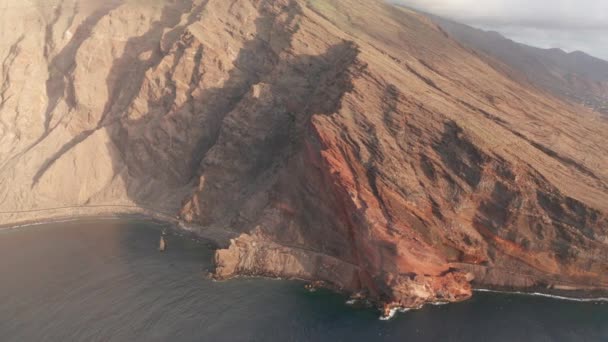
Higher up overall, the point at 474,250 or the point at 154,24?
the point at 154,24

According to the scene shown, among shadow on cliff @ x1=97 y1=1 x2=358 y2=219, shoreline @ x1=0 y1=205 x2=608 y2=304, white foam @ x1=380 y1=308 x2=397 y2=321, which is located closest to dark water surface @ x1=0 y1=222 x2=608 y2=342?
white foam @ x1=380 y1=308 x2=397 y2=321

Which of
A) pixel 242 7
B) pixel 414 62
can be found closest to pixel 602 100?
pixel 414 62

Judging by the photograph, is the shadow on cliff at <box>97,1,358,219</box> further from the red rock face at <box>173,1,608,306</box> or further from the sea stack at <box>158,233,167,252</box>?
the sea stack at <box>158,233,167,252</box>

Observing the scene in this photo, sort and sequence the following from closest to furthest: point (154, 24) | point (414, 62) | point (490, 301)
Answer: point (490, 301)
point (414, 62)
point (154, 24)

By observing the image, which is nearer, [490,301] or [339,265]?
[490,301]

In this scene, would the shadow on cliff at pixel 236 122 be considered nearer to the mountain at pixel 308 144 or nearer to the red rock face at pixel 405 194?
the mountain at pixel 308 144

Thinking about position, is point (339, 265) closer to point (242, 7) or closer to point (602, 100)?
point (242, 7)

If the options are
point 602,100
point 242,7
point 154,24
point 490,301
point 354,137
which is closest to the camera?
point 490,301
